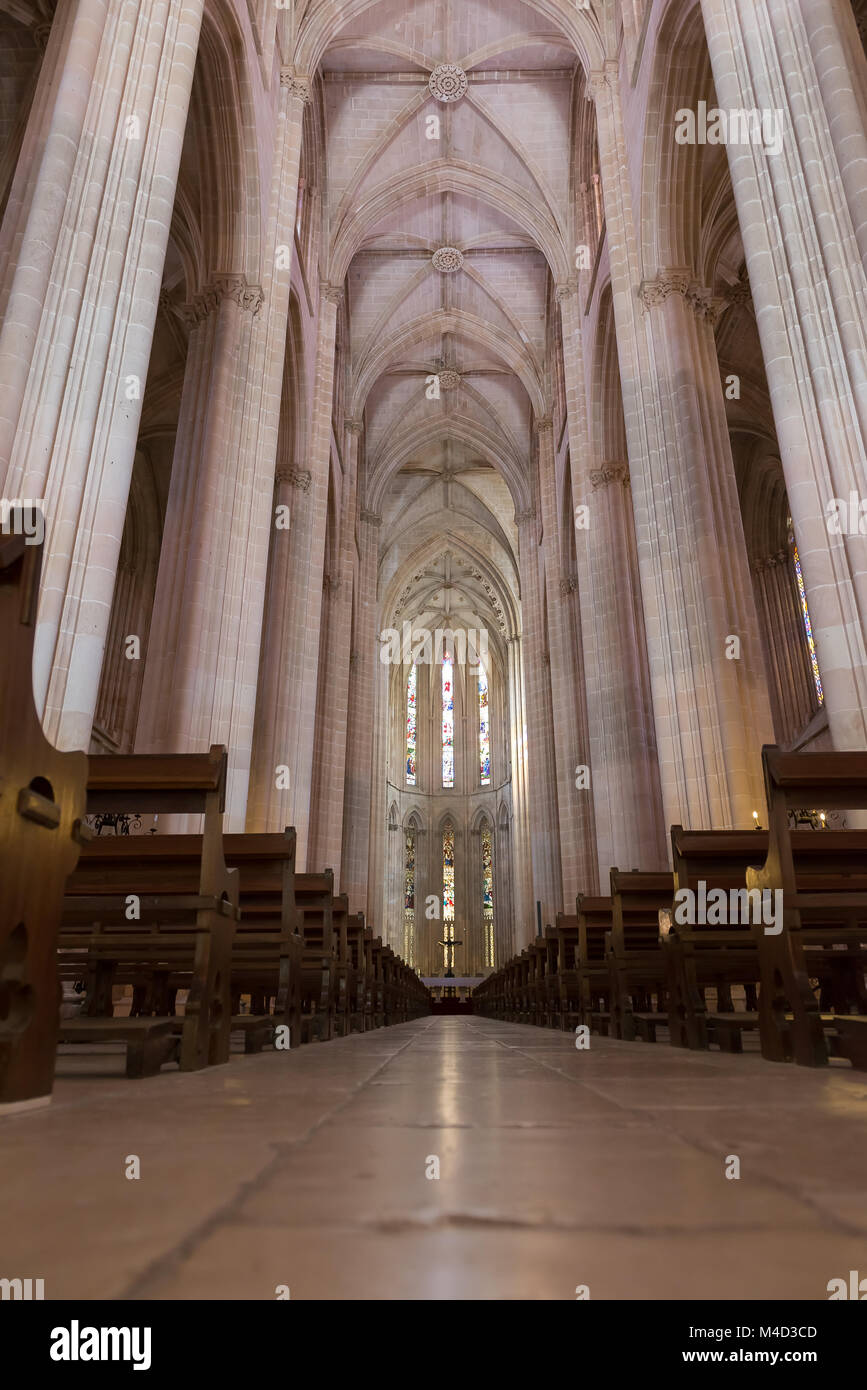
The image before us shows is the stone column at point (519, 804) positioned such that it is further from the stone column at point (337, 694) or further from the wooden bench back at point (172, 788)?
the wooden bench back at point (172, 788)

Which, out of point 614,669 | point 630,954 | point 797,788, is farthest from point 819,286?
point 614,669

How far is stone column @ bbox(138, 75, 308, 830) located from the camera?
30.9ft

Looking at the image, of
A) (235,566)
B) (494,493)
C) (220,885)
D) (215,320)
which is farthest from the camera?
(494,493)

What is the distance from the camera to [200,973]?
325 cm

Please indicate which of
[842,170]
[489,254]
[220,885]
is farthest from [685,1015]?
[489,254]

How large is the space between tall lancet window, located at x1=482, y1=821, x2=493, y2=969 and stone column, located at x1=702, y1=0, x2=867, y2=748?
96.4 ft

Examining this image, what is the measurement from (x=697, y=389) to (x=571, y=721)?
9.20 metres

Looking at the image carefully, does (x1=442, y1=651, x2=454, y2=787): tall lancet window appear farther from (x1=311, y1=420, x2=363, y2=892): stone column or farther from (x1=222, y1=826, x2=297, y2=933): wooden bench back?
(x1=222, y1=826, x2=297, y2=933): wooden bench back

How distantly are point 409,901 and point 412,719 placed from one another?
726 cm

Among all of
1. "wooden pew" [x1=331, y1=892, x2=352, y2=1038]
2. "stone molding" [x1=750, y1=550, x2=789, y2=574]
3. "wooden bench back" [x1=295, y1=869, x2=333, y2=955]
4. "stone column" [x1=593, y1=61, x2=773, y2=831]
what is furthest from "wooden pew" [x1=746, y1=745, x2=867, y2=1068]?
"stone molding" [x1=750, y1=550, x2=789, y2=574]

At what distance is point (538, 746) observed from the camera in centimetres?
2281

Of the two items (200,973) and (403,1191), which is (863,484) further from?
(403,1191)

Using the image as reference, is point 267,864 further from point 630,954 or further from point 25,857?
point 25,857

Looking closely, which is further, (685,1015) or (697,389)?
(697,389)
